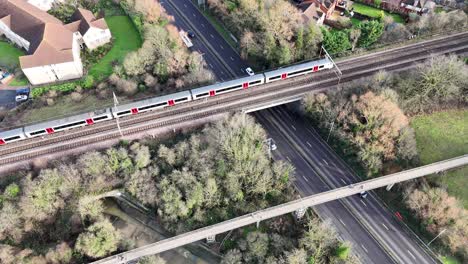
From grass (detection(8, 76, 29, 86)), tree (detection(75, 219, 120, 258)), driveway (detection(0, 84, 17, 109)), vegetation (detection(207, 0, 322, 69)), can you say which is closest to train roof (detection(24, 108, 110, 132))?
driveway (detection(0, 84, 17, 109))

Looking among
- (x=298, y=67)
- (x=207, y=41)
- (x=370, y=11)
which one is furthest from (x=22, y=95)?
(x=370, y=11)

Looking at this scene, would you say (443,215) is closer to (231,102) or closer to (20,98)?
(231,102)

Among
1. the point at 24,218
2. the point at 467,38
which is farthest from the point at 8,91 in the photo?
the point at 467,38

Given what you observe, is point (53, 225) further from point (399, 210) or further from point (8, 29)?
point (399, 210)

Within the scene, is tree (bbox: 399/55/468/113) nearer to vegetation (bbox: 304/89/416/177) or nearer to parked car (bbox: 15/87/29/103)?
vegetation (bbox: 304/89/416/177)

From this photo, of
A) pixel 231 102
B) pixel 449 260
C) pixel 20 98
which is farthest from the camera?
pixel 20 98

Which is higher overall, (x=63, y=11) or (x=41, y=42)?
(x=63, y=11)
